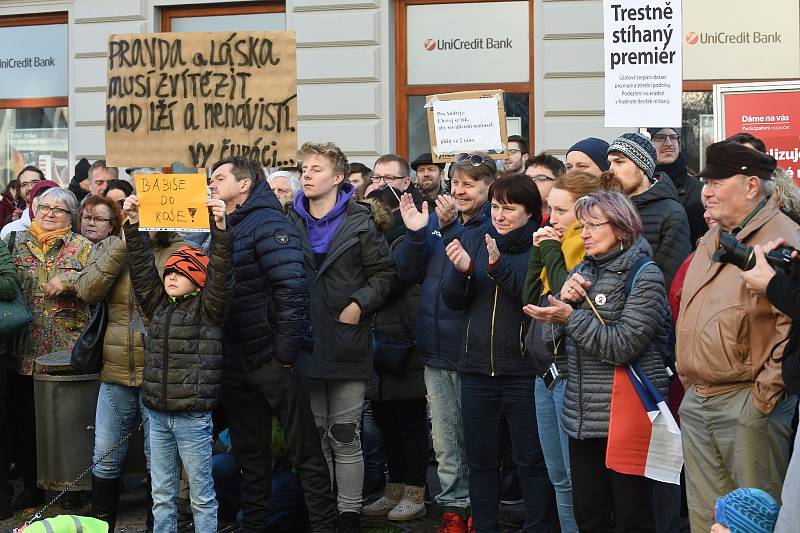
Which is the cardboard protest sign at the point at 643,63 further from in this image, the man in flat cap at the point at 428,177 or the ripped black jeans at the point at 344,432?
the ripped black jeans at the point at 344,432

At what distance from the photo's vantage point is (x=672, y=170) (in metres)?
7.62

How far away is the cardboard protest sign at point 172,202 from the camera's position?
6.01 metres

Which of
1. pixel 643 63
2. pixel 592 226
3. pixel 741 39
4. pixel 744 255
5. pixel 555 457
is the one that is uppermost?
pixel 741 39

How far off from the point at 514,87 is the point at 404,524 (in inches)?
262

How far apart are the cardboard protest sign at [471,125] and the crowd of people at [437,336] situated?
0.53m

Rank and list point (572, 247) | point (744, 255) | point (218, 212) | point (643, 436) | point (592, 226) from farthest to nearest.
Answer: point (218, 212) < point (572, 247) < point (592, 226) < point (643, 436) < point (744, 255)

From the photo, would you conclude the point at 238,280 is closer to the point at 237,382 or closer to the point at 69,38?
the point at 237,382

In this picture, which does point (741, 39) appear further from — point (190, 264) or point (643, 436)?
point (643, 436)

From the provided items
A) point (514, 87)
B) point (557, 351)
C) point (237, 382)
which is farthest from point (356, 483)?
point (514, 87)

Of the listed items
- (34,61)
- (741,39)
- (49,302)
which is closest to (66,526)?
(49,302)

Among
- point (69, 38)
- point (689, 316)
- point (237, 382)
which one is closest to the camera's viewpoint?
point (689, 316)

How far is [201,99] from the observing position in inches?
306

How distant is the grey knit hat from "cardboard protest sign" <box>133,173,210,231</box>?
2074mm

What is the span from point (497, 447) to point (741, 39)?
7434 millimetres
